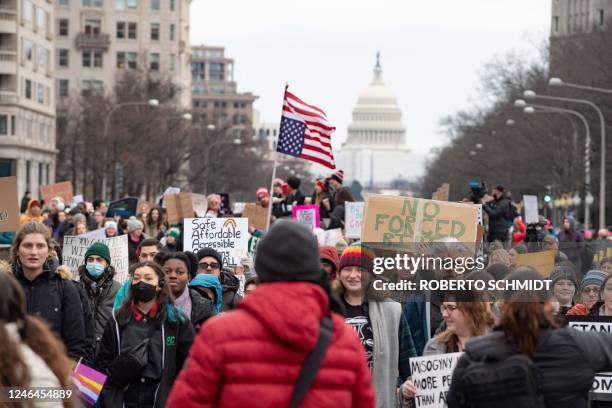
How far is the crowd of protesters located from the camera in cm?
601

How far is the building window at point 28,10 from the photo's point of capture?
266 ft

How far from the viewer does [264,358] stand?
5.99m

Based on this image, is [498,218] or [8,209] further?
[498,218]

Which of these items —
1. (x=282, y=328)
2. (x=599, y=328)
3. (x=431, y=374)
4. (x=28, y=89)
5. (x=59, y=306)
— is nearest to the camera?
(x=282, y=328)

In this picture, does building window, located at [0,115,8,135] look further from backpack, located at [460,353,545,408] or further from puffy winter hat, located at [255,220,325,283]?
puffy winter hat, located at [255,220,325,283]

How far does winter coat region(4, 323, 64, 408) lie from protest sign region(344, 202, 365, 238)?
15.8m

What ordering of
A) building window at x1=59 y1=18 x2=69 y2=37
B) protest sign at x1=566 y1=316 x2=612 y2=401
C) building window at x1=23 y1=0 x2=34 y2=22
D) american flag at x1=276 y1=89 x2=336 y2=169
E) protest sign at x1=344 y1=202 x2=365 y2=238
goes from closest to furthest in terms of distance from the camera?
1. protest sign at x1=566 y1=316 x2=612 y2=401
2. american flag at x1=276 y1=89 x2=336 y2=169
3. protest sign at x1=344 y1=202 x2=365 y2=238
4. building window at x1=23 y1=0 x2=34 y2=22
5. building window at x1=59 y1=18 x2=69 y2=37

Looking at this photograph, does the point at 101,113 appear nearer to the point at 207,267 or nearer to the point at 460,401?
the point at 207,267

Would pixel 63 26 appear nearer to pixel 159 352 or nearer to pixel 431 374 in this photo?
pixel 159 352

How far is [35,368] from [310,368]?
119 cm

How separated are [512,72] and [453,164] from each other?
24.1 m

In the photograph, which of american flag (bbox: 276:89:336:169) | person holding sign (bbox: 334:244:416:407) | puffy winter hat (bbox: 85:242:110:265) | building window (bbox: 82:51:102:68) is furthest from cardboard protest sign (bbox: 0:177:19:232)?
building window (bbox: 82:51:102:68)

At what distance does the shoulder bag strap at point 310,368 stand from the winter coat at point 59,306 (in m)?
3.66

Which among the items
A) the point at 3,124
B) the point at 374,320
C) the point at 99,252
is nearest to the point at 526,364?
the point at 374,320
